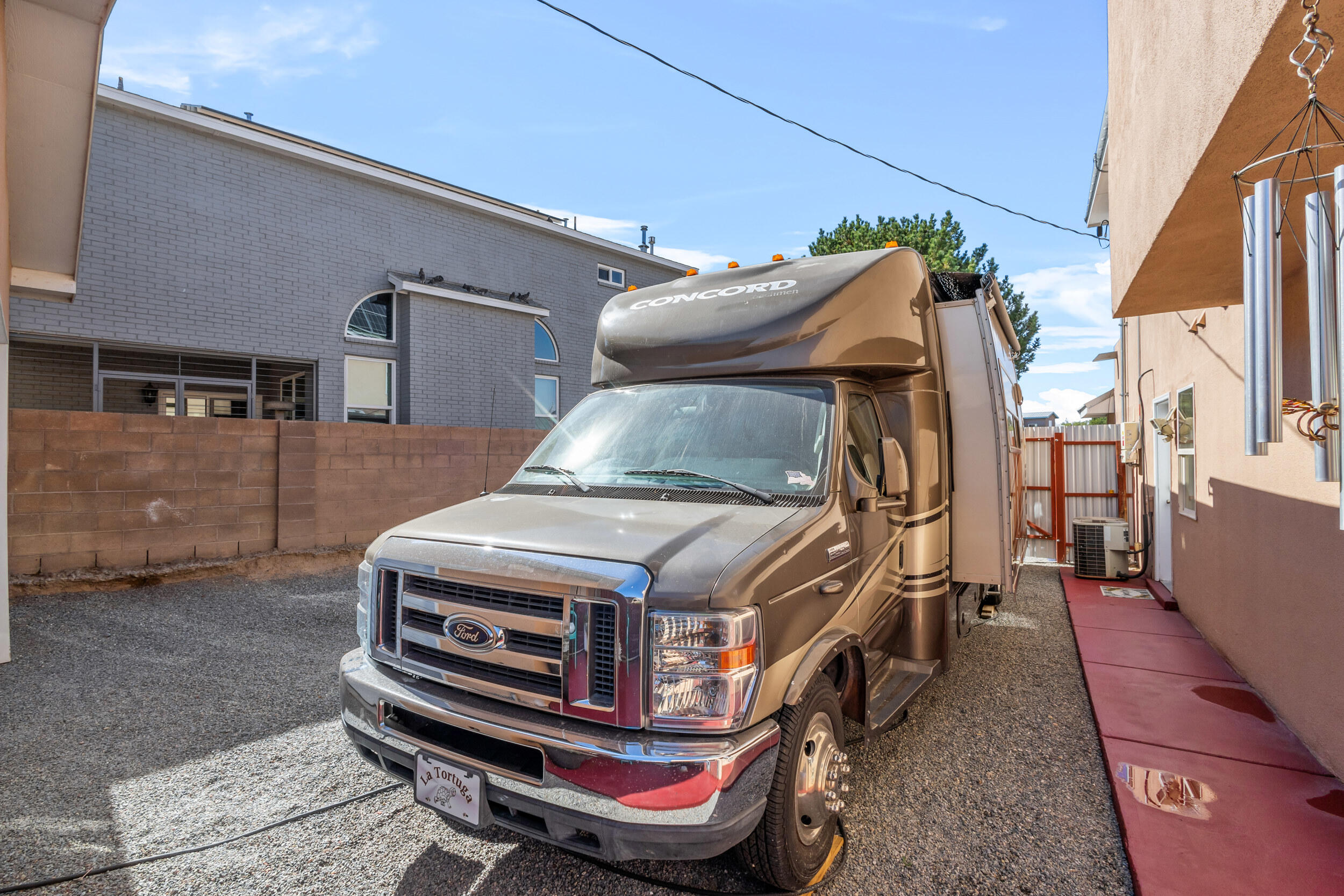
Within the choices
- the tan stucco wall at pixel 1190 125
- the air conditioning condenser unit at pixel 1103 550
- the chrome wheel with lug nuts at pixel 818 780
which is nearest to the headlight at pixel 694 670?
the chrome wheel with lug nuts at pixel 818 780

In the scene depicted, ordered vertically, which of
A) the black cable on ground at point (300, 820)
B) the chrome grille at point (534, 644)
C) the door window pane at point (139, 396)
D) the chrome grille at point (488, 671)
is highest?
the door window pane at point (139, 396)

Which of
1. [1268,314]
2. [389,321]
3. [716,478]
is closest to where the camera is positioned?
[1268,314]

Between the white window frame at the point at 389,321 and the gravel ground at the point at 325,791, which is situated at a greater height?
the white window frame at the point at 389,321

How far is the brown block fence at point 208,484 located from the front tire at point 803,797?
184 inches

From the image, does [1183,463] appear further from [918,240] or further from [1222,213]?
[918,240]

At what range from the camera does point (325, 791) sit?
3549 mm

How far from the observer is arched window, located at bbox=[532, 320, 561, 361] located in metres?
15.8

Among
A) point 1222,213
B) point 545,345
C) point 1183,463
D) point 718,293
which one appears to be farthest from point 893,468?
point 545,345

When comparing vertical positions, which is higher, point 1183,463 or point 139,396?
point 139,396

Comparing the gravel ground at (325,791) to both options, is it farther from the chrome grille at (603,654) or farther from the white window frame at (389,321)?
the white window frame at (389,321)

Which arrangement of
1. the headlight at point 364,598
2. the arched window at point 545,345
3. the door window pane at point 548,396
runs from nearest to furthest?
the headlight at point 364,598, the door window pane at point 548,396, the arched window at point 545,345

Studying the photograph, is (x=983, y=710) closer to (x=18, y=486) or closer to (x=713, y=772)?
(x=713, y=772)

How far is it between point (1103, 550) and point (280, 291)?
42.6 feet

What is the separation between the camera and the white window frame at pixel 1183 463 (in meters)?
7.24
